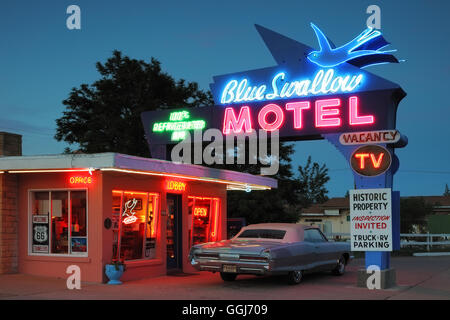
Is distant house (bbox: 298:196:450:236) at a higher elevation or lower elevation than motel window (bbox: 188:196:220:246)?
lower

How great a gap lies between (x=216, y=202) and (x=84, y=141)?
1856 centimetres

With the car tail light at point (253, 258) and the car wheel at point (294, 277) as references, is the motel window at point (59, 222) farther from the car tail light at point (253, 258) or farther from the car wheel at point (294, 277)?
the car wheel at point (294, 277)

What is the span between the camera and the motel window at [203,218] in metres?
18.6

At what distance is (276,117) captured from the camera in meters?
16.0

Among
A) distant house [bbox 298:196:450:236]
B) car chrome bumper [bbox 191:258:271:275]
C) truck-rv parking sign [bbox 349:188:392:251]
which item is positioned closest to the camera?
car chrome bumper [bbox 191:258:271:275]

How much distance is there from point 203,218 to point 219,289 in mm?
5677

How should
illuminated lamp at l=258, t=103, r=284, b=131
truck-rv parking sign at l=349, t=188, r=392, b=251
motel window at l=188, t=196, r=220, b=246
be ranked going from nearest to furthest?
truck-rv parking sign at l=349, t=188, r=392, b=251, illuminated lamp at l=258, t=103, r=284, b=131, motel window at l=188, t=196, r=220, b=246

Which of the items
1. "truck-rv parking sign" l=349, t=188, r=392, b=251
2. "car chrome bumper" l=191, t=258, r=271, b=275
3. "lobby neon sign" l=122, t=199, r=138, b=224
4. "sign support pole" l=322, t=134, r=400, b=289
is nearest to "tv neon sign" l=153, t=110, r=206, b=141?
"lobby neon sign" l=122, t=199, r=138, b=224

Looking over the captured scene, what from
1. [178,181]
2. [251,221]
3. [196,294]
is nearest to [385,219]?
[196,294]

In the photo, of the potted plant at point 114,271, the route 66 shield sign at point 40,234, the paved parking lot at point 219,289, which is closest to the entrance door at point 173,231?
the paved parking lot at point 219,289

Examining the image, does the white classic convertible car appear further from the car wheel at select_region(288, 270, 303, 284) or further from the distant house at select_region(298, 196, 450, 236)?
the distant house at select_region(298, 196, 450, 236)

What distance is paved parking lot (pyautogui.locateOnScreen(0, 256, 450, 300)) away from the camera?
12.3 meters

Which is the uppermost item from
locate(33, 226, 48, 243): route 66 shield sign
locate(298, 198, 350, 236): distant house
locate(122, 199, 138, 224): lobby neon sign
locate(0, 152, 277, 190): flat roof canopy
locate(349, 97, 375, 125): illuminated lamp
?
locate(349, 97, 375, 125): illuminated lamp

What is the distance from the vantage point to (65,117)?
3797 centimetres
